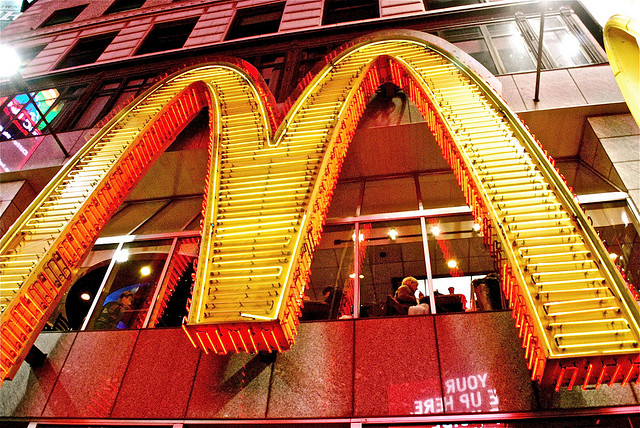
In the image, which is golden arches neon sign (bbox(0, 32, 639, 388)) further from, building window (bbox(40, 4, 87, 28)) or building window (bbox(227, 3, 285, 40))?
building window (bbox(40, 4, 87, 28))

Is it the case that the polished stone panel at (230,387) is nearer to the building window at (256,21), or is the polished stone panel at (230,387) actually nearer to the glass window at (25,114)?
the glass window at (25,114)

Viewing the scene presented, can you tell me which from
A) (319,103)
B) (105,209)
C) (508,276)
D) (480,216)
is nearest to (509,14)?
(319,103)

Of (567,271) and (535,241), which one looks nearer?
(567,271)

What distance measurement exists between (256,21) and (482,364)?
1501 centimetres

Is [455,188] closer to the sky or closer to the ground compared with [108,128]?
closer to the ground

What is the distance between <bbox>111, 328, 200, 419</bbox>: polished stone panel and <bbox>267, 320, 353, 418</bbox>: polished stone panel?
1.39 m

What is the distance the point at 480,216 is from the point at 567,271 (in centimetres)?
139

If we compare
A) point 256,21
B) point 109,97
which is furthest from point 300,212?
point 256,21

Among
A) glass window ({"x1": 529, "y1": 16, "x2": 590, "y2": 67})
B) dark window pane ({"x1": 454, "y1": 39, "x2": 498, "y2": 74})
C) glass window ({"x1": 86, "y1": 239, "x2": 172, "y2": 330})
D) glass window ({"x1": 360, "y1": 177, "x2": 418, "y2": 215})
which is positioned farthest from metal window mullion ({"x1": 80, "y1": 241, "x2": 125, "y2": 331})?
glass window ({"x1": 529, "y1": 16, "x2": 590, "y2": 67})

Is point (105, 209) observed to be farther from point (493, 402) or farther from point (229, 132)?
point (493, 402)

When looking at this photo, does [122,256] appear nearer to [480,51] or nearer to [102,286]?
[102,286]

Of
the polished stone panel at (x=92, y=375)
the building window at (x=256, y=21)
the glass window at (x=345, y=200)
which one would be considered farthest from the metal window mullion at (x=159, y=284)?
the building window at (x=256, y=21)

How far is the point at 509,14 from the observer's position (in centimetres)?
1332

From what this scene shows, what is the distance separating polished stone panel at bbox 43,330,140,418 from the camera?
6.80 meters
